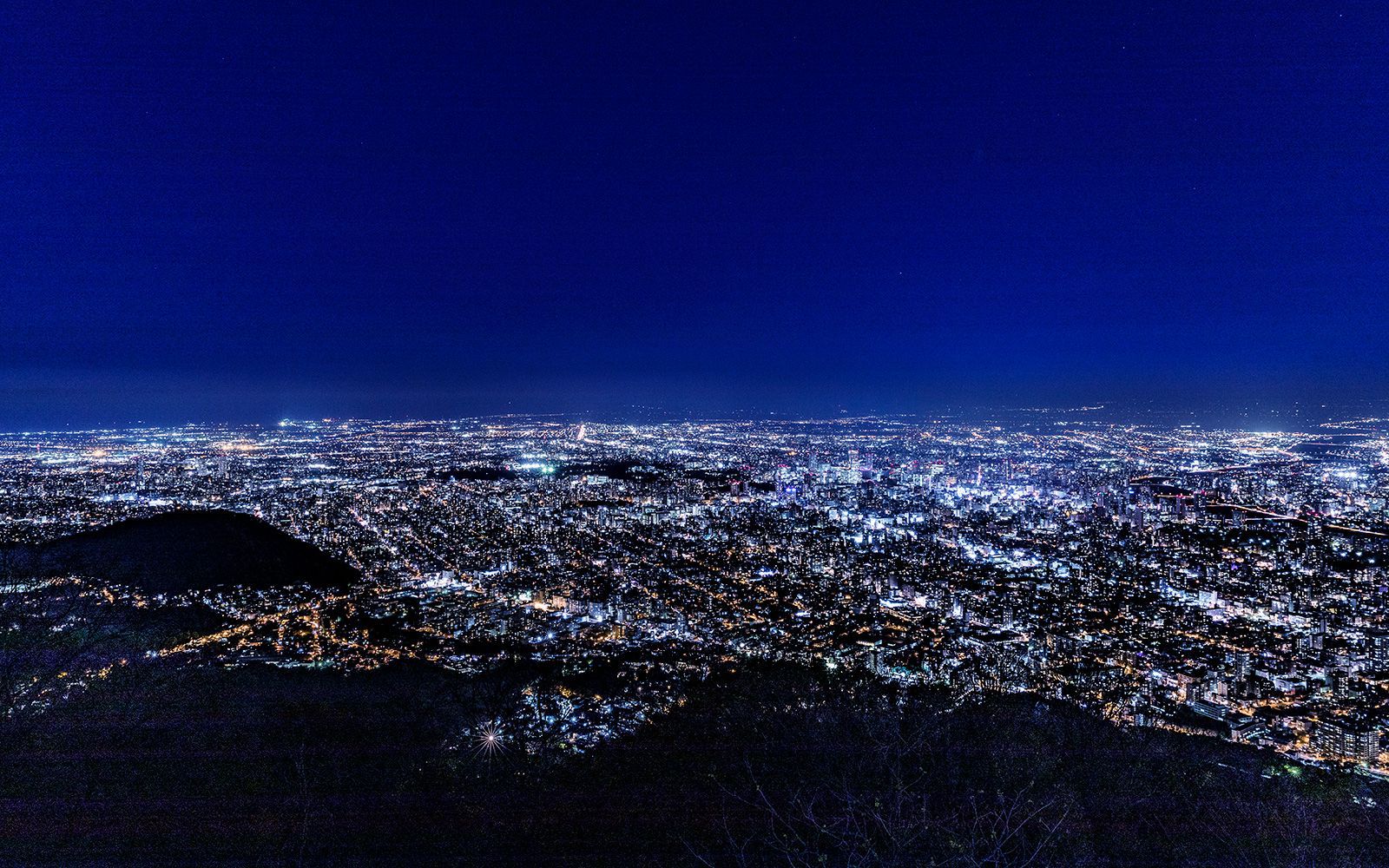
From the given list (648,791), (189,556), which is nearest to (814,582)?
(648,791)

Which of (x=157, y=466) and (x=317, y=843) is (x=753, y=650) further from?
(x=157, y=466)

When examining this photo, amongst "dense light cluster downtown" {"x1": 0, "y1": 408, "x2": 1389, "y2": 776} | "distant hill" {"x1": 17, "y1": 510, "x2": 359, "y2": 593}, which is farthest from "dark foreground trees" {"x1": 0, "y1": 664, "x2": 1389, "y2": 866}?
"distant hill" {"x1": 17, "y1": 510, "x2": 359, "y2": 593}

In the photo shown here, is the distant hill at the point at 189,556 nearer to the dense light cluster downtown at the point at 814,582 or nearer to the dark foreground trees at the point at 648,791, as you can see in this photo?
the dense light cluster downtown at the point at 814,582

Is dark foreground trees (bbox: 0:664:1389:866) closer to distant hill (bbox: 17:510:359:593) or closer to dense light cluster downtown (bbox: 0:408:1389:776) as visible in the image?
dense light cluster downtown (bbox: 0:408:1389:776)

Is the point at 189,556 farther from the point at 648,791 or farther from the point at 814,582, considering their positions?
the point at 814,582

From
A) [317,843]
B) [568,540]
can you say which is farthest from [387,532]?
[317,843]

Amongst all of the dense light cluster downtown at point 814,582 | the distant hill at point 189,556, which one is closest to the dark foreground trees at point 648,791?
the dense light cluster downtown at point 814,582

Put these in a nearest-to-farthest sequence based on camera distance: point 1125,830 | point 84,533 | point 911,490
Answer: point 1125,830 → point 84,533 → point 911,490
